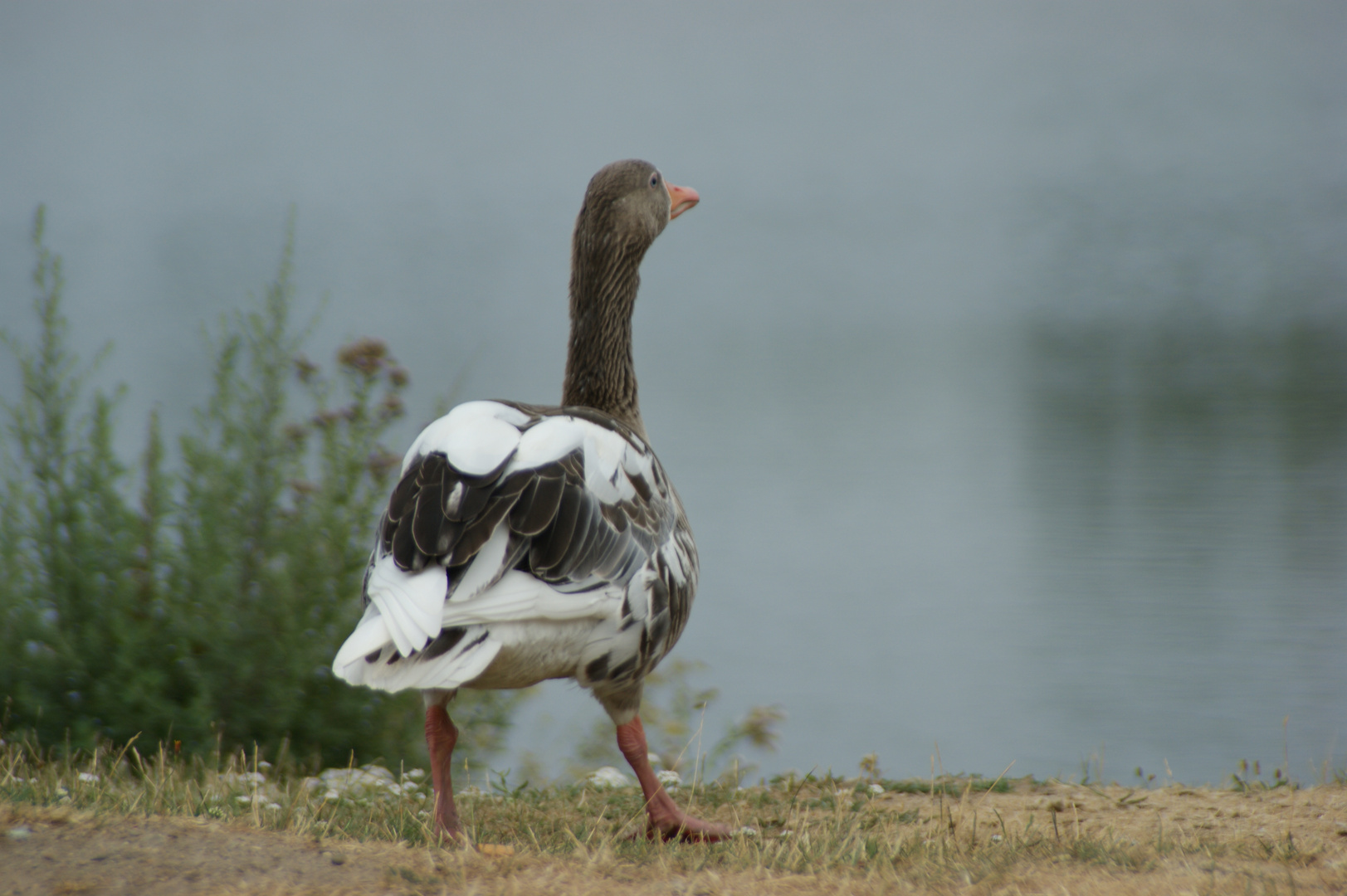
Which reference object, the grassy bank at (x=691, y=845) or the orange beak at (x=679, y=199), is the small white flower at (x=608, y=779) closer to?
the grassy bank at (x=691, y=845)

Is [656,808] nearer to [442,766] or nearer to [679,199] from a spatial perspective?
[442,766]

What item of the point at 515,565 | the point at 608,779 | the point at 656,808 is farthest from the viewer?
the point at 608,779

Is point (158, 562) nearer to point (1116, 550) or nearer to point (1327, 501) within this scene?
point (1116, 550)

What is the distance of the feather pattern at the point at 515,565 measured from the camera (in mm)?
2713

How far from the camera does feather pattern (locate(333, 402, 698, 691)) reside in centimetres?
271

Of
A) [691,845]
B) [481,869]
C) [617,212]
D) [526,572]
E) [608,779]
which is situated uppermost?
[617,212]

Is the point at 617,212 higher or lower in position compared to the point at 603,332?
higher

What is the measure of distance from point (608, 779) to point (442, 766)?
143cm

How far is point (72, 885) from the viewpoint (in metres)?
2.35

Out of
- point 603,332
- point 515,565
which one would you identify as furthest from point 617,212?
point 515,565

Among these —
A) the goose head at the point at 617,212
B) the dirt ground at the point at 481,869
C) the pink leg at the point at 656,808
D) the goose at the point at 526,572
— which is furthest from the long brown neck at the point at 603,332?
the dirt ground at the point at 481,869

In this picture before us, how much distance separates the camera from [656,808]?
3.49 meters

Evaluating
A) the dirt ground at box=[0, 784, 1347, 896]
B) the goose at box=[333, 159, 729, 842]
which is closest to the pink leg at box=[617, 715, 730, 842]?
the goose at box=[333, 159, 729, 842]

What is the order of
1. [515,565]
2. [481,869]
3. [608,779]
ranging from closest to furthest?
[481,869] < [515,565] < [608,779]
